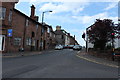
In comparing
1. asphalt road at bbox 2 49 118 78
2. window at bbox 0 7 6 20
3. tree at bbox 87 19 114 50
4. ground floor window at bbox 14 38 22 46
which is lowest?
asphalt road at bbox 2 49 118 78

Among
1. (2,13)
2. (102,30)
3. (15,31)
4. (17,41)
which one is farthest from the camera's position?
(17,41)

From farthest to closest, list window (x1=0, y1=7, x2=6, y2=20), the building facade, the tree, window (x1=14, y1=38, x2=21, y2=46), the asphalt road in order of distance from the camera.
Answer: window (x1=14, y1=38, x2=21, y2=46) < the building facade < window (x1=0, y1=7, x2=6, y2=20) < the tree < the asphalt road

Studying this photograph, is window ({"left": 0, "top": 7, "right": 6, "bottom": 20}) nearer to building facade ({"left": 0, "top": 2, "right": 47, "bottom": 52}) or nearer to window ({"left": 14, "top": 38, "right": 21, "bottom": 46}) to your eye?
building facade ({"left": 0, "top": 2, "right": 47, "bottom": 52})

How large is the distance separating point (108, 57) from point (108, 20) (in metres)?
5.12

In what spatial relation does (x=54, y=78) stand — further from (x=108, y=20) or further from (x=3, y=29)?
(x=3, y=29)

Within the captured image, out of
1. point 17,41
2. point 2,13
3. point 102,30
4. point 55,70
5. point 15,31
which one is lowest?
point 55,70

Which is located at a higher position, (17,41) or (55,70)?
(17,41)

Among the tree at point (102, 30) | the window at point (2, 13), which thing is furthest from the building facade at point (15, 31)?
the tree at point (102, 30)

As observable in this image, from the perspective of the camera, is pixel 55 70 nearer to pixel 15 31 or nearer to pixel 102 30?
pixel 102 30

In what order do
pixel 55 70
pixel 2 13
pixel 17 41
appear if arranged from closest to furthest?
1. pixel 55 70
2. pixel 2 13
3. pixel 17 41

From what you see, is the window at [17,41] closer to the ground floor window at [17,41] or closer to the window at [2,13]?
the ground floor window at [17,41]

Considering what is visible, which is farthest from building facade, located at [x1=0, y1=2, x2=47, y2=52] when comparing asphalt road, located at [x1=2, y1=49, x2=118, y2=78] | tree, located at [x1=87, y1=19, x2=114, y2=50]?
tree, located at [x1=87, y1=19, x2=114, y2=50]

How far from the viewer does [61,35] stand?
258 feet

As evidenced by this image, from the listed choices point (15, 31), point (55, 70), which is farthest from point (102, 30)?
point (15, 31)
